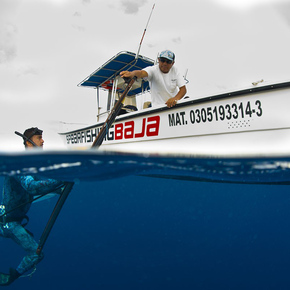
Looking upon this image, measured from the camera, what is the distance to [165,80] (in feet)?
16.3

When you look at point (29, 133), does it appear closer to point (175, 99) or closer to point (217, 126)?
point (175, 99)

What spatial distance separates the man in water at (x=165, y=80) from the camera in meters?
4.67

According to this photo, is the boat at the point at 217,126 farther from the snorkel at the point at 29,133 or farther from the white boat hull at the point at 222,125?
the snorkel at the point at 29,133

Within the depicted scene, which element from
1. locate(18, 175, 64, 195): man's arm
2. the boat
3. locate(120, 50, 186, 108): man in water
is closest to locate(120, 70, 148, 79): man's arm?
locate(120, 50, 186, 108): man in water

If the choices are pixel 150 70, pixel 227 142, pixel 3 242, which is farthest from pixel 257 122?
pixel 3 242

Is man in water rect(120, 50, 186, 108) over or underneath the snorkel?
over

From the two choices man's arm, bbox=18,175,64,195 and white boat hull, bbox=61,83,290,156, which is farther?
white boat hull, bbox=61,83,290,156

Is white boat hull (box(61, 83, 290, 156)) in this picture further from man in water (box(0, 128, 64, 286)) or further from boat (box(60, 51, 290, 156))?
man in water (box(0, 128, 64, 286))

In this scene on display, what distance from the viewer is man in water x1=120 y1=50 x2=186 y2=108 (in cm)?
467

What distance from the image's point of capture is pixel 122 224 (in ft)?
37.5

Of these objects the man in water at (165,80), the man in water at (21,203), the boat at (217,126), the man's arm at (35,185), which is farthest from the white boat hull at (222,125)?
the man in water at (21,203)

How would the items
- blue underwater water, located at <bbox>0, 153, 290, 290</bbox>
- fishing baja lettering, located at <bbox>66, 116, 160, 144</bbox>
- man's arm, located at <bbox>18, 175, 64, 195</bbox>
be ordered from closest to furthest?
man's arm, located at <bbox>18, 175, 64, 195</bbox>, fishing baja lettering, located at <bbox>66, 116, 160, 144</bbox>, blue underwater water, located at <bbox>0, 153, 290, 290</bbox>

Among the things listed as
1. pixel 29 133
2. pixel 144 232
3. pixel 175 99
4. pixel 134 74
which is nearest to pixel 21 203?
pixel 29 133

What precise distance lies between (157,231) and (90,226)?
3494 mm
